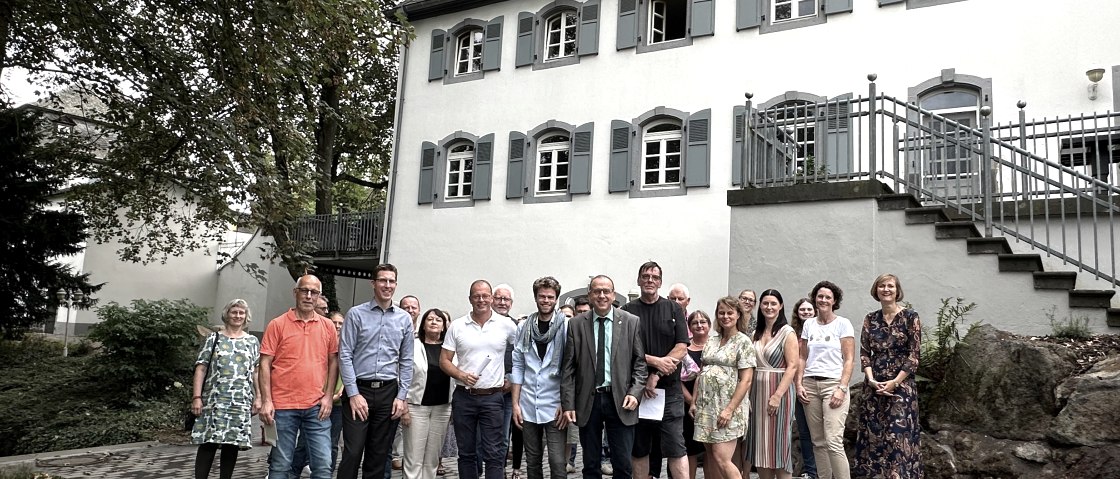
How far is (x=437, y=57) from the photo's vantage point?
1858cm

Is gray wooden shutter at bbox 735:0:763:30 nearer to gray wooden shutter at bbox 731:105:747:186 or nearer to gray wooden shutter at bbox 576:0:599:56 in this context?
gray wooden shutter at bbox 731:105:747:186

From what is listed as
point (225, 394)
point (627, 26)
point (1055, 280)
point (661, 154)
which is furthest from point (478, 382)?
point (627, 26)

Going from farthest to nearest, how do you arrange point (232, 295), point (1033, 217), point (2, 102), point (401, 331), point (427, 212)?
1. point (232, 295)
2. point (427, 212)
3. point (2, 102)
4. point (1033, 217)
5. point (401, 331)

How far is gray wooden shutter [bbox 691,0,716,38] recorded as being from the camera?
49.4ft

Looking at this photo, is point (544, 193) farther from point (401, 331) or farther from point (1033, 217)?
point (401, 331)

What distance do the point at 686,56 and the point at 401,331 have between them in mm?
10388

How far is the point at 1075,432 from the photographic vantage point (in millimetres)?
6461

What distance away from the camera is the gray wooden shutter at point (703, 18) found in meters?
15.1

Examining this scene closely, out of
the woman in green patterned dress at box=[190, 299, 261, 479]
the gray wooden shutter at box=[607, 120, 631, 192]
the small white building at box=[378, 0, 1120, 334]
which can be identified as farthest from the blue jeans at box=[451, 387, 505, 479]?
the gray wooden shutter at box=[607, 120, 631, 192]

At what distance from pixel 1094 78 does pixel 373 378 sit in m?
10.8

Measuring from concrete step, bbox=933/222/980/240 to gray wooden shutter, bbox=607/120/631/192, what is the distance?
6906mm

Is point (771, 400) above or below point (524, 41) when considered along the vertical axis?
below

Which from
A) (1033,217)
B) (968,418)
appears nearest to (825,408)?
(968,418)

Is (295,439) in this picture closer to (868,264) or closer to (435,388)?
(435,388)
